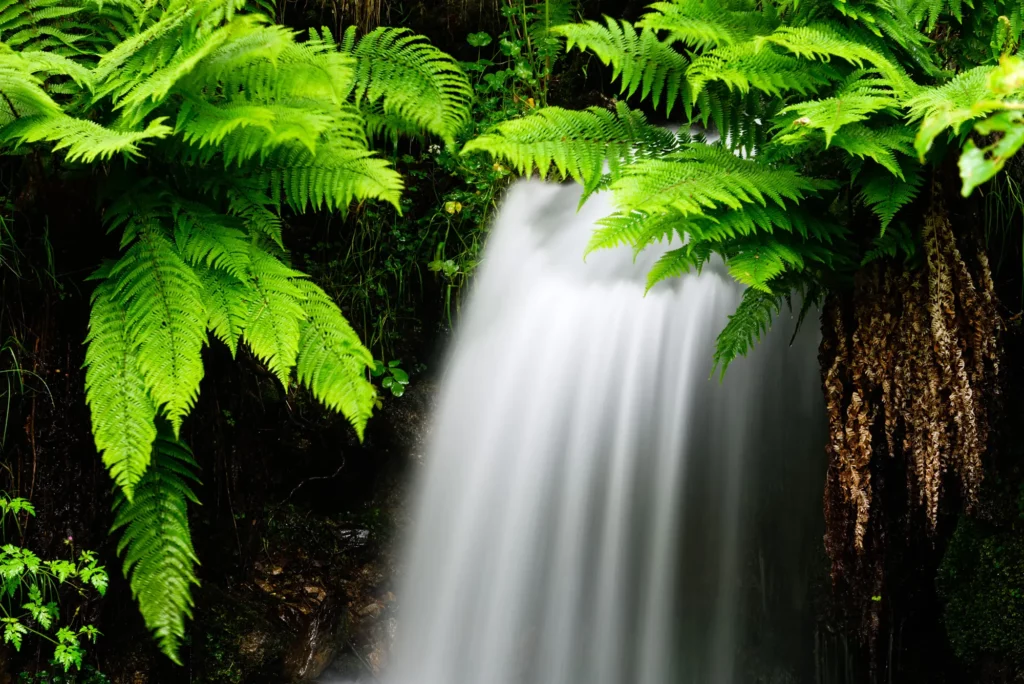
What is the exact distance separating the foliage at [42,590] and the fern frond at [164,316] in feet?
1.99

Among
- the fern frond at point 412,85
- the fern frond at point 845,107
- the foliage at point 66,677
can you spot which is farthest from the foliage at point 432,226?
the fern frond at point 845,107

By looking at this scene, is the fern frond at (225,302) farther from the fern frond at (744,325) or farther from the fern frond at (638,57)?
the fern frond at (744,325)

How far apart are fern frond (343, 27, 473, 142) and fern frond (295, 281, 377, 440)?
2.26 feet

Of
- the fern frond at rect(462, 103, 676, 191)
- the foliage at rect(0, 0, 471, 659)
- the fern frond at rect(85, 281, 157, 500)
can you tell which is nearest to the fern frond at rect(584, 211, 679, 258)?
the fern frond at rect(462, 103, 676, 191)

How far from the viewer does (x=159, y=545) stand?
2.40 meters

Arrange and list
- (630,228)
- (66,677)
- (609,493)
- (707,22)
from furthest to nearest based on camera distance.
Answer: (609,493) < (66,677) < (707,22) < (630,228)

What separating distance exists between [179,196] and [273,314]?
0.54 metres

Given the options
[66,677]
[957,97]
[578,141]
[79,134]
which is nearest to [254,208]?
[79,134]

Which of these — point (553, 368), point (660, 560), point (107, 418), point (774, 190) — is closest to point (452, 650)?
point (660, 560)

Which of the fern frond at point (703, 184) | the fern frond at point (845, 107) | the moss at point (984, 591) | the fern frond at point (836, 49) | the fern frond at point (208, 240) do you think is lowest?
the moss at point (984, 591)

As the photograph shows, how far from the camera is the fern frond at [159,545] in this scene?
7.76 feet

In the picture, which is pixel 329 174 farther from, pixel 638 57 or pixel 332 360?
pixel 638 57

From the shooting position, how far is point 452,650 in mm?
3447

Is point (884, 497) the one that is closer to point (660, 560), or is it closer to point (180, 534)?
point (660, 560)
